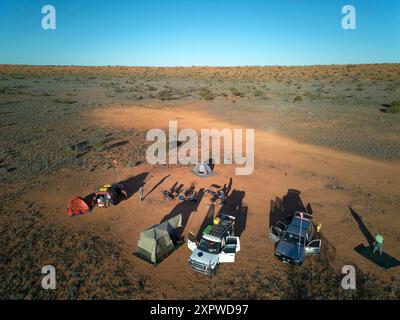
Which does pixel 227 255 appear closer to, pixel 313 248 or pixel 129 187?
pixel 313 248

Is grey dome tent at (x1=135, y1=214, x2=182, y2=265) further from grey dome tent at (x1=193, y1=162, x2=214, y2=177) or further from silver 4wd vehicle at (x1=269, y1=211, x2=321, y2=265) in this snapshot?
grey dome tent at (x1=193, y1=162, x2=214, y2=177)

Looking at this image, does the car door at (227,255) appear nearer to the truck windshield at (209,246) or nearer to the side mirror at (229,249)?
the side mirror at (229,249)

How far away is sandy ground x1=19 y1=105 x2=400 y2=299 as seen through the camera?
12.4m

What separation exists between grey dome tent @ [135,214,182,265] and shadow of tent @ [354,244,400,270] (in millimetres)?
9222

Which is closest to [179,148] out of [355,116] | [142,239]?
[142,239]

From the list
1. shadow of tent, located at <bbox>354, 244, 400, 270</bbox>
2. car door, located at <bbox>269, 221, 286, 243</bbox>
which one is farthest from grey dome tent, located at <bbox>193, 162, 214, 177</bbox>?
shadow of tent, located at <bbox>354, 244, 400, 270</bbox>

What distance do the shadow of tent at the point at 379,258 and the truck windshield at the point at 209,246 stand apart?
22.9 feet

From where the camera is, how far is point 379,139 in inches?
1167

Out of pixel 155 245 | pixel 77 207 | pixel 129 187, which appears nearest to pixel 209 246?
pixel 155 245

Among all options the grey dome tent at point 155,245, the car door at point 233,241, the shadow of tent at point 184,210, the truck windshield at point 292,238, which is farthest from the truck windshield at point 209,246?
the truck windshield at point 292,238

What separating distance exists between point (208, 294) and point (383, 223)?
36.7 ft

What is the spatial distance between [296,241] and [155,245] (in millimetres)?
6665

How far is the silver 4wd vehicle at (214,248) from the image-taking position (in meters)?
11.8
